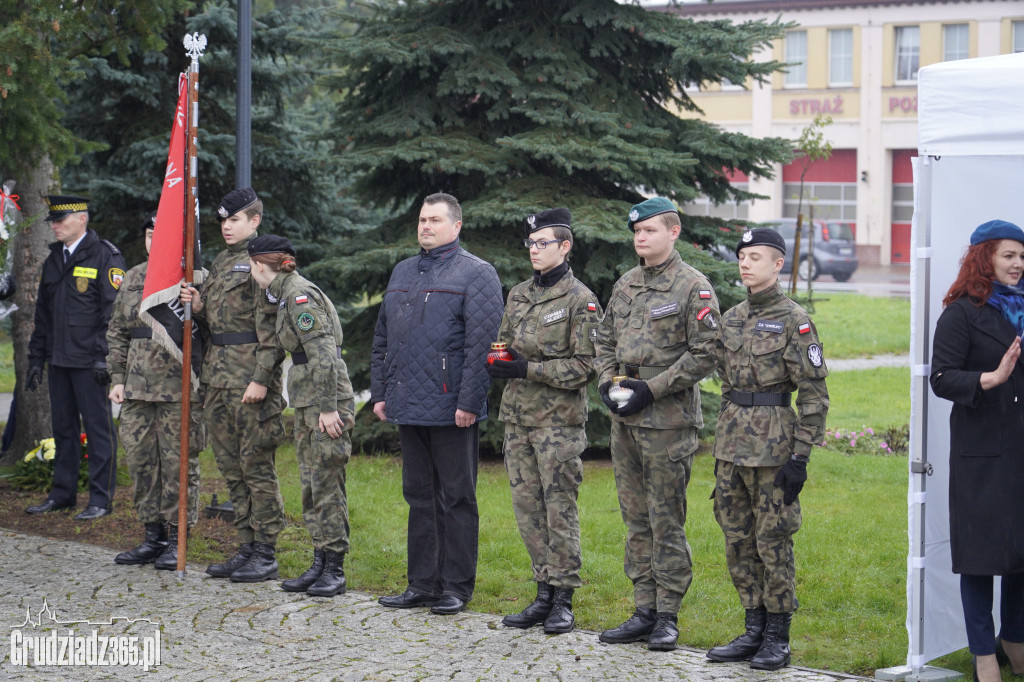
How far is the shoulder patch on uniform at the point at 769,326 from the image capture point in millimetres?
5457

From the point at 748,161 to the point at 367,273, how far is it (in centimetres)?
375

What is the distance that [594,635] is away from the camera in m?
6.06

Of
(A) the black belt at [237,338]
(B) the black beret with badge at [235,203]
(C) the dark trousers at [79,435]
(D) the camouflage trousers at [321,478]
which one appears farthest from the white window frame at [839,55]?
(D) the camouflage trousers at [321,478]

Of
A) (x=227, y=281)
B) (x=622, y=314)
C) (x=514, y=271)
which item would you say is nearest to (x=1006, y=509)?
(x=622, y=314)

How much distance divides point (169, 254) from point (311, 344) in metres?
1.25

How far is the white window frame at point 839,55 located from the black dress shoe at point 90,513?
39.5 meters

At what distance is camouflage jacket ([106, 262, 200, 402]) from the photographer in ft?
24.9

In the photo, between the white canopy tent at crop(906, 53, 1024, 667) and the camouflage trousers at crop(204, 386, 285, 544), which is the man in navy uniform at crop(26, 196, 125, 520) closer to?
the camouflage trousers at crop(204, 386, 285, 544)

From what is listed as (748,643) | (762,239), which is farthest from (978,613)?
(762,239)

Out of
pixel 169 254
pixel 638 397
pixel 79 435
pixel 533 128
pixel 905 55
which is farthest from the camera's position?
pixel 905 55

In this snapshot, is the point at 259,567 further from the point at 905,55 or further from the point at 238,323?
the point at 905,55

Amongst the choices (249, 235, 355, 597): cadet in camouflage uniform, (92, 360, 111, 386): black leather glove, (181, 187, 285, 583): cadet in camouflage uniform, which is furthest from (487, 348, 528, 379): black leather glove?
(92, 360, 111, 386): black leather glove

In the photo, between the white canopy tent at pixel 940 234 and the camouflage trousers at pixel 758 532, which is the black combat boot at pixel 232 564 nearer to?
the camouflage trousers at pixel 758 532

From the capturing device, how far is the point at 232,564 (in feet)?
23.7
